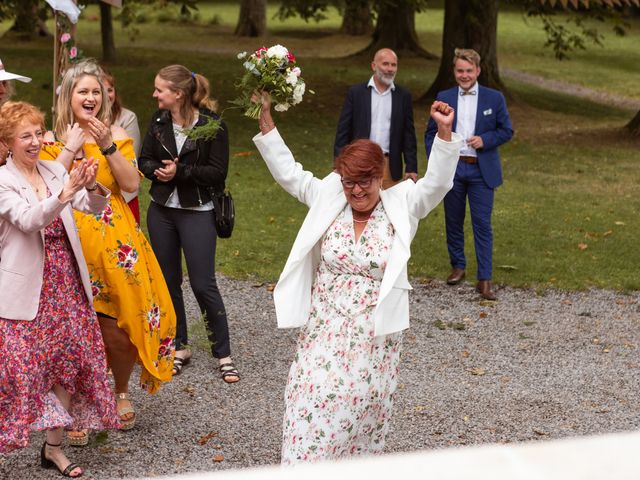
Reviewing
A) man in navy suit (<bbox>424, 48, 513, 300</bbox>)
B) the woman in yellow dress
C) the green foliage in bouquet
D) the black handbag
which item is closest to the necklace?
the woman in yellow dress

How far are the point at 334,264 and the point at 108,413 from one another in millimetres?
1621

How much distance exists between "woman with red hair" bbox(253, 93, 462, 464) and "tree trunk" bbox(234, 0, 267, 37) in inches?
1212

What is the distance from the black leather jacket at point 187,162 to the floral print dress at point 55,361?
136 cm

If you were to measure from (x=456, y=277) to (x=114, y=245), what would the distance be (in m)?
Answer: 4.34

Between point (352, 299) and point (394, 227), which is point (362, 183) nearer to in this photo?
point (394, 227)

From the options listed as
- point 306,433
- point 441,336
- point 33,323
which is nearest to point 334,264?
point 306,433

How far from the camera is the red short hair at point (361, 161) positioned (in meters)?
4.48

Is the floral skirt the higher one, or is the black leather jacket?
the black leather jacket

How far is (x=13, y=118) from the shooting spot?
501 cm

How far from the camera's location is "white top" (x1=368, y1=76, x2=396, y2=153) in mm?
9664

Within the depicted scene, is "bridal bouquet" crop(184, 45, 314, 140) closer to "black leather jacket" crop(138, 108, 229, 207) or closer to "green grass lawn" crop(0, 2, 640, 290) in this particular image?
"black leather jacket" crop(138, 108, 229, 207)

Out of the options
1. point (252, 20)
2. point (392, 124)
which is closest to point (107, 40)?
point (252, 20)

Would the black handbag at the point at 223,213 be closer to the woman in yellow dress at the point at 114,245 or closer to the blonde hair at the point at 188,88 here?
the blonde hair at the point at 188,88

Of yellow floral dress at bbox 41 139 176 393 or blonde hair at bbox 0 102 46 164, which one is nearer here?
blonde hair at bbox 0 102 46 164
